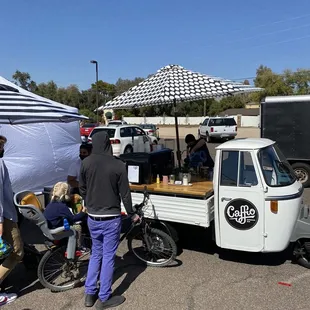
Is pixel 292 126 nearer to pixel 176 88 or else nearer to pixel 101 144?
pixel 176 88

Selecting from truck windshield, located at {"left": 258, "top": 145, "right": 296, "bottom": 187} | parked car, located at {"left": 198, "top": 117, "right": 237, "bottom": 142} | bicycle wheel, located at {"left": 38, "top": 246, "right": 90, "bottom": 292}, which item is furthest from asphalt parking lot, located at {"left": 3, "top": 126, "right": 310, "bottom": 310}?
parked car, located at {"left": 198, "top": 117, "right": 237, "bottom": 142}

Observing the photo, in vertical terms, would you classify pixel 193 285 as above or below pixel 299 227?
below

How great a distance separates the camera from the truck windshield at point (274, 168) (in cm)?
411

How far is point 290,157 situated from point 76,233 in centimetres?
670

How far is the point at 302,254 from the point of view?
421cm

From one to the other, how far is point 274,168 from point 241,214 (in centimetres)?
75

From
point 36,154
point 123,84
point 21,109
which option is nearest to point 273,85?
point 123,84

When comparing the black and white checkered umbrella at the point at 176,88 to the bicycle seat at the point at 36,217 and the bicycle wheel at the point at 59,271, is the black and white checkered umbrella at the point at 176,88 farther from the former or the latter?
the bicycle wheel at the point at 59,271

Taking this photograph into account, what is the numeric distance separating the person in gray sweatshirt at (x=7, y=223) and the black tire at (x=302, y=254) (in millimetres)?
3352

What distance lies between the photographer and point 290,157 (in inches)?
346

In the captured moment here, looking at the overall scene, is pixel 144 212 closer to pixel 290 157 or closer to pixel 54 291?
pixel 54 291

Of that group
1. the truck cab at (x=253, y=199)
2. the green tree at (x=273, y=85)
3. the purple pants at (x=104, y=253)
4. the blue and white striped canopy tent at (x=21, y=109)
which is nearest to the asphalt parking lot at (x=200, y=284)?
the purple pants at (x=104, y=253)

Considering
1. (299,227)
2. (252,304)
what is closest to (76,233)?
(252,304)

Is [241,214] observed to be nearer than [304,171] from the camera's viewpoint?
Yes
